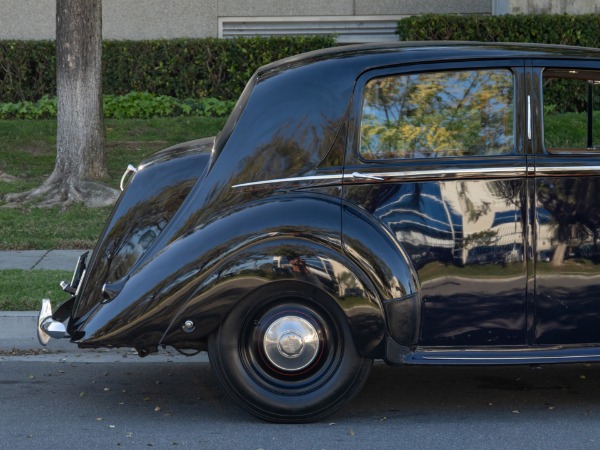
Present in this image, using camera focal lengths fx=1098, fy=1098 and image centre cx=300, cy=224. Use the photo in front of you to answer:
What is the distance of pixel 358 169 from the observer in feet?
17.7

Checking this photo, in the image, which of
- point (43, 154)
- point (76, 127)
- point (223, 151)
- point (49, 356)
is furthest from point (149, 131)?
point (223, 151)

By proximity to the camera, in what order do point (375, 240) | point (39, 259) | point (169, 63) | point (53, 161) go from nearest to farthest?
1. point (375, 240)
2. point (39, 259)
3. point (53, 161)
4. point (169, 63)

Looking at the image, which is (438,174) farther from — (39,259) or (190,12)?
(190,12)

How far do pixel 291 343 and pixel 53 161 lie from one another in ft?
25.2

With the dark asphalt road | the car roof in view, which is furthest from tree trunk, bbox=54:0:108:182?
the car roof

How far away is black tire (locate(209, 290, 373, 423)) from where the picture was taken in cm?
530

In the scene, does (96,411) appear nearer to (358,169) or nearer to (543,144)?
(358,169)

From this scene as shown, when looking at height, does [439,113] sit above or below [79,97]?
below

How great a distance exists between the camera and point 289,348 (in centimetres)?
531

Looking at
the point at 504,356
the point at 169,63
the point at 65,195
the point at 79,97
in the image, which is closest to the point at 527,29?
the point at 169,63

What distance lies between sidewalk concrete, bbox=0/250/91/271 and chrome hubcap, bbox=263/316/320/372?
367cm

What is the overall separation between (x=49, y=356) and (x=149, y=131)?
6777 mm

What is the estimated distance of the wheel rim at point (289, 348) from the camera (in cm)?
532

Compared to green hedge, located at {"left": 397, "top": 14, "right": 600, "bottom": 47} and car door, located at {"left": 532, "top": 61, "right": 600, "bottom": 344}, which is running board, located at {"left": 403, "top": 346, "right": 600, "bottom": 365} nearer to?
car door, located at {"left": 532, "top": 61, "right": 600, "bottom": 344}
